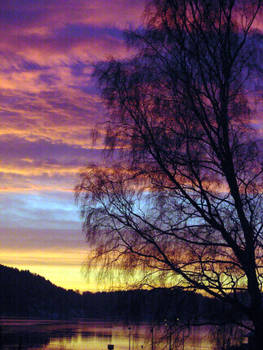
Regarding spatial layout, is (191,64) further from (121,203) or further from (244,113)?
(121,203)

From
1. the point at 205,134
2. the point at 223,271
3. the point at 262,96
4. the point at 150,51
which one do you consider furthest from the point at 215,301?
the point at 150,51

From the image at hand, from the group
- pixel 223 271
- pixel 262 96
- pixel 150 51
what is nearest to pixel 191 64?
pixel 150 51

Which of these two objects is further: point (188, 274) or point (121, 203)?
point (121, 203)

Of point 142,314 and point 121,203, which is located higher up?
point 121,203

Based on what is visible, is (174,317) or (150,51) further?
(150,51)

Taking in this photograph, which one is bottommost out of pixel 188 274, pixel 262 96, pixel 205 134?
pixel 188 274

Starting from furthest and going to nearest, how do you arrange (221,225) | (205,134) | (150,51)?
(150,51), (205,134), (221,225)

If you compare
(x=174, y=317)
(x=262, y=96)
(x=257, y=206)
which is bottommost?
(x=174, y=317)

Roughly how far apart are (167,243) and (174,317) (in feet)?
5.13

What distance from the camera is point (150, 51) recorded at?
11.7m

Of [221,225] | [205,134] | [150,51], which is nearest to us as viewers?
[221,225]

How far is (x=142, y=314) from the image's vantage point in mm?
10422

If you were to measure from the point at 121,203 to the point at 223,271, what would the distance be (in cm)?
275

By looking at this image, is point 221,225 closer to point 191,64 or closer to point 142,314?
point 142,314
